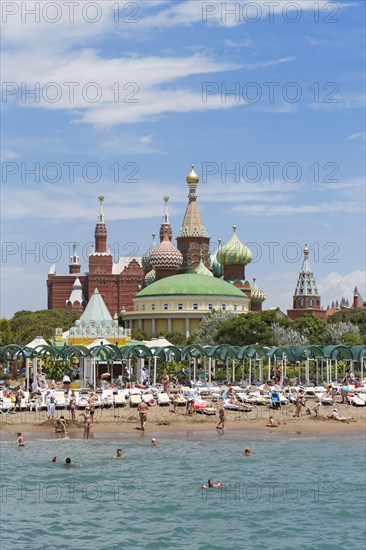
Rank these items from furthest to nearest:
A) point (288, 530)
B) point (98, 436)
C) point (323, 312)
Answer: point (323, 312), point (98, 436), point (288, 530)

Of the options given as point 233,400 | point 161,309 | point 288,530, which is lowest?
point 288,530

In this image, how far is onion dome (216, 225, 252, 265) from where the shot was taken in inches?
5035

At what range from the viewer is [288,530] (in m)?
24.1

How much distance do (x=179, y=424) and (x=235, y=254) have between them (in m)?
89.1

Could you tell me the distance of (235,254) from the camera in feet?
419

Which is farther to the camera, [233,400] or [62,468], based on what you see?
[233,400]

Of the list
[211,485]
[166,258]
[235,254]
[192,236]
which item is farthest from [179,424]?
[192,236]

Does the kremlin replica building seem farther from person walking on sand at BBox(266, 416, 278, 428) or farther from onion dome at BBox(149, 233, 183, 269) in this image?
person walking on sand at BBox(266, 416, 278, 428)

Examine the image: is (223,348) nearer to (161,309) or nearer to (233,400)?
(233,400)

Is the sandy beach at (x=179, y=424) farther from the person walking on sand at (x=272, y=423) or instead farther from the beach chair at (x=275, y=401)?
the beach chair at (x=275, y=401)

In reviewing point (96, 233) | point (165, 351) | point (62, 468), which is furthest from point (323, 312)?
point (62, 468)

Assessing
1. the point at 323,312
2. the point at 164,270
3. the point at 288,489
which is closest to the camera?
the point at 288,489

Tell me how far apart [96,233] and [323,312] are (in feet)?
126

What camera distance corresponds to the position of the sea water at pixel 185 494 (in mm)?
23391
